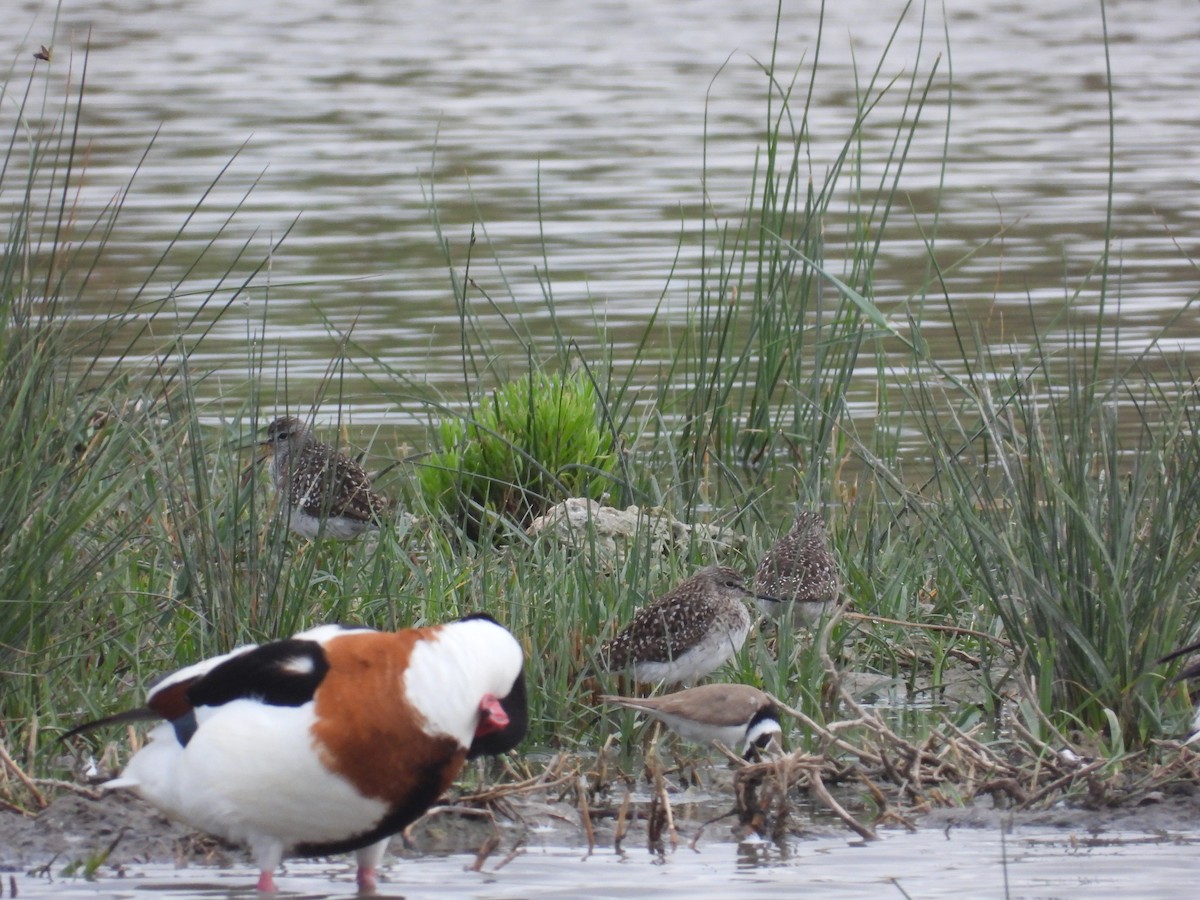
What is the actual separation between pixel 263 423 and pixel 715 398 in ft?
7.56

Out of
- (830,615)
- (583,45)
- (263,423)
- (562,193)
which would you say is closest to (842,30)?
(583,45)

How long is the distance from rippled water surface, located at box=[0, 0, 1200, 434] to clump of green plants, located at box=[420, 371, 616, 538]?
0.33 meters

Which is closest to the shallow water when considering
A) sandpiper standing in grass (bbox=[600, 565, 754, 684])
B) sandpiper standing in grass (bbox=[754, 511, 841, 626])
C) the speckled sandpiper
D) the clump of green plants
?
the speckled sandpiper

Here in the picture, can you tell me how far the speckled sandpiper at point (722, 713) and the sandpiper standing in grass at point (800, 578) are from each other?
2.28 ft

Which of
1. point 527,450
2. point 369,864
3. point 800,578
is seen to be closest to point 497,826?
point 369,864

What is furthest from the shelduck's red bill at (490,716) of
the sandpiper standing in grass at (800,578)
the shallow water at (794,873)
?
the sandpiper standing in grass at (800,578)

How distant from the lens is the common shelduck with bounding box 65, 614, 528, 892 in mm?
4176

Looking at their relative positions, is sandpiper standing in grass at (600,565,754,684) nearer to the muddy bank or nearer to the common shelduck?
the muddy bank

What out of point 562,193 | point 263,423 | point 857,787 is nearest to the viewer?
point 857,787

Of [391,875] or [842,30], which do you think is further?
[842,30]

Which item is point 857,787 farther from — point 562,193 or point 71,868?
point 562,193

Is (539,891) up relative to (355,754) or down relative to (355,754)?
down

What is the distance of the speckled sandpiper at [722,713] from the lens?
548 centimetres

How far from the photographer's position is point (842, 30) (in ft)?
83.8
